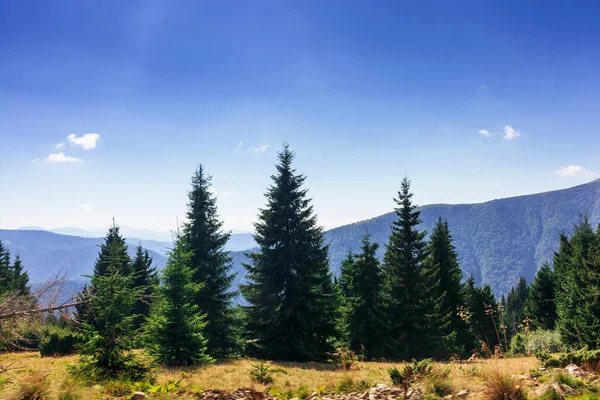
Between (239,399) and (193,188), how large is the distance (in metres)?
17.5

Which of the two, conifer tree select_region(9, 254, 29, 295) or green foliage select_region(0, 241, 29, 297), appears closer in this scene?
green foliage select_region(0, 241, 29, 297)

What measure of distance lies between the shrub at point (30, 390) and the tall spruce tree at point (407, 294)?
68.3ft

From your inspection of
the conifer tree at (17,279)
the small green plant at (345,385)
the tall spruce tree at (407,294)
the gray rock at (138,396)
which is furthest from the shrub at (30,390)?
the conifer tree at (17,279)

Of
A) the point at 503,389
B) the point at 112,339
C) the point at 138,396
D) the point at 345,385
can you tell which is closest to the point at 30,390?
the point at 138,396

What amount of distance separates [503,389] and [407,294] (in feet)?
60.4

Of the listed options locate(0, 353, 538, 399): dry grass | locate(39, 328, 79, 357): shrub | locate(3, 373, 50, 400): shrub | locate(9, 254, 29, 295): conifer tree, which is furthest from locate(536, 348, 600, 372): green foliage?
locate(9, 254, 29, 295): conifer tree

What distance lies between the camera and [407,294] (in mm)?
25062

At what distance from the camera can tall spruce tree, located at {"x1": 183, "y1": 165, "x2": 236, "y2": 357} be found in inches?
868

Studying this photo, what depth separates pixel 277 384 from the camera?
37.2ft

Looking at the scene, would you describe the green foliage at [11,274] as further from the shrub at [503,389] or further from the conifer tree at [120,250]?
the shrub at [503,389]

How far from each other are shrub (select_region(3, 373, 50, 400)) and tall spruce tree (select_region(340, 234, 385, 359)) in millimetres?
19119

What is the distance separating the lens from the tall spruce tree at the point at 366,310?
2445 cm

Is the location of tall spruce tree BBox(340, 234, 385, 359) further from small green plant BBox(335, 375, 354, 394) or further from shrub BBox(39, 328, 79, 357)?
shrub BBox(39, 328, 79, 357)

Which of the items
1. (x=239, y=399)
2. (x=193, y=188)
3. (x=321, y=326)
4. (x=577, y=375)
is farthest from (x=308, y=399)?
(x=193, y=188)
